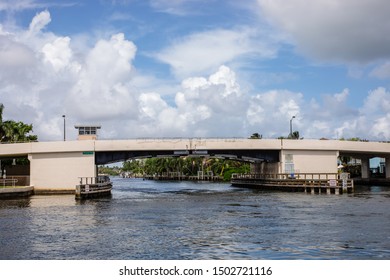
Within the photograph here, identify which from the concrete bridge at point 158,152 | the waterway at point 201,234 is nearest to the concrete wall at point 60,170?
the concrete bridge at point 158,152

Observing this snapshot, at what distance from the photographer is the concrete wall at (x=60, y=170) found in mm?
80000

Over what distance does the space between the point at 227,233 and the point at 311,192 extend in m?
46.4

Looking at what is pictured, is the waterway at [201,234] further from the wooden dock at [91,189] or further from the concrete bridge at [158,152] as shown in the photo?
the concrete bridge at [158,152]

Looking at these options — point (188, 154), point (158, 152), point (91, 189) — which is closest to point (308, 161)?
point (188, 154)

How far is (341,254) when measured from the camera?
80.6ft

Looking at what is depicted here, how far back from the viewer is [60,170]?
8031cm

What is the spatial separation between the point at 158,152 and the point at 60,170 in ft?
57.5

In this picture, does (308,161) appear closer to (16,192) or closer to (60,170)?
(60,170)

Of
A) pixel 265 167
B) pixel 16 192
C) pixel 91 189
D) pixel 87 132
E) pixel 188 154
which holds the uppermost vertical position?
pixel 87 132

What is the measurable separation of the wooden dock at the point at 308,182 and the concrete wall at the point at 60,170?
3116 cm

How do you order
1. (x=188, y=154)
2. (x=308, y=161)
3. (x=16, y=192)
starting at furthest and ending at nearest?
(x=188, y=154) < (x=308, y=161) < (x=16, y=192)
